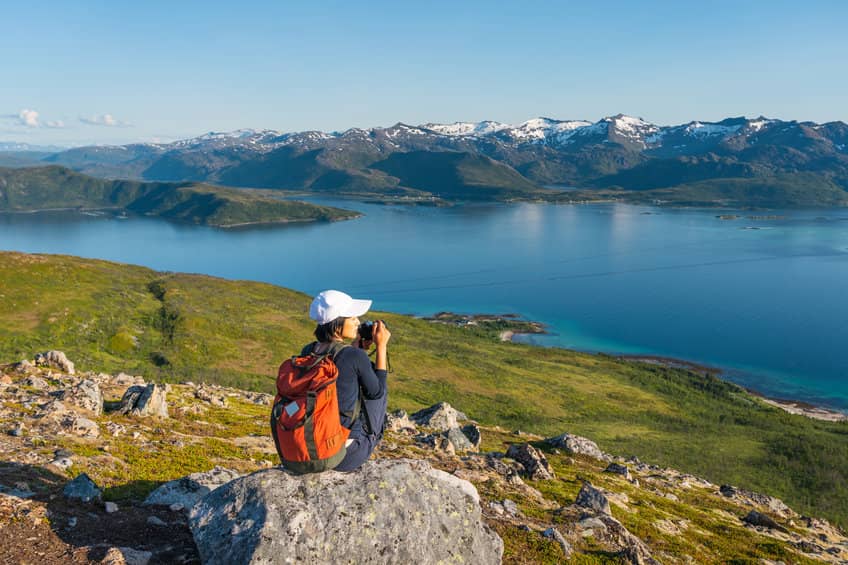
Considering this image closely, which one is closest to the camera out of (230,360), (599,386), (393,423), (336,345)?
(336,345)

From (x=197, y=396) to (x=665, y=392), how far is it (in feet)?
253

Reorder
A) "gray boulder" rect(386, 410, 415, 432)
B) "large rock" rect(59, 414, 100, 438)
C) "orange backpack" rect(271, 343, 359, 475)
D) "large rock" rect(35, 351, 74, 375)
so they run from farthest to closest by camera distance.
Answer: "gray boulder" rect(386, 410, 415, 432)
"large rock" rect(35, 351, 74, 375)
"large rock" rect(59, 414, 100, 438)
"orange backpack" rect(271, 343, 359, 475)

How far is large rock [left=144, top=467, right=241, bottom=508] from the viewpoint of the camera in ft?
39.5

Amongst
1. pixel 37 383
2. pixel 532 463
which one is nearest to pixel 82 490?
pixel 37 383

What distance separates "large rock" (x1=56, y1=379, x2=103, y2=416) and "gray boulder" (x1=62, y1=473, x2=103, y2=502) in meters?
10.1

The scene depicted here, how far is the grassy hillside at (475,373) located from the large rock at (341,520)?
46.9 meters

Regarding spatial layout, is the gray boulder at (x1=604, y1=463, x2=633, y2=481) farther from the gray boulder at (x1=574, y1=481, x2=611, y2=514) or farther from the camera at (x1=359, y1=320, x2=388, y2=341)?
the camera at (x1=359, y1=320, x2=388, y2=341)

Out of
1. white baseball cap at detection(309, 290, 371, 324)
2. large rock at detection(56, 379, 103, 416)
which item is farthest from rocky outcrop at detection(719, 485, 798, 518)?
large rock at detection(56, 379, 103, 416)

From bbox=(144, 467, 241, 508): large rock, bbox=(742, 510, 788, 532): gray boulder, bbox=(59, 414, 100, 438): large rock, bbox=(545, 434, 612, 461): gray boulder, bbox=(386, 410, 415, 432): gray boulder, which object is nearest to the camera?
bbox=(144, 467, 241, 508): large rock

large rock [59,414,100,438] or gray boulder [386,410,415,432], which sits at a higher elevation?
large rock [59,414,100,438]

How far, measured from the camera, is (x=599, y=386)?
272 ft

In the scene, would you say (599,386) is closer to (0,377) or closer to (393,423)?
(393,423)

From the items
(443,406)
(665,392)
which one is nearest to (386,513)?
(443,406)

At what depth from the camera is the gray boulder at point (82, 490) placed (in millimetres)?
11273
